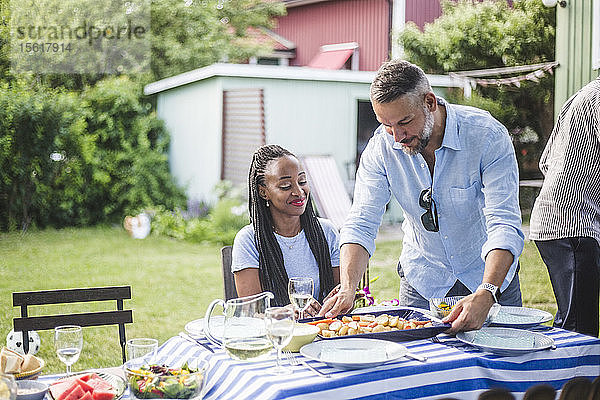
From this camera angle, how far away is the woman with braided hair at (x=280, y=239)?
8.31 feet

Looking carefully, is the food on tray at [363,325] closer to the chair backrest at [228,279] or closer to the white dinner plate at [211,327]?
the white dinner plate at [211,327]

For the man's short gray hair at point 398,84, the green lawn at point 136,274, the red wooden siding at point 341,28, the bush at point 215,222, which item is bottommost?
the green lawn at point 136,274

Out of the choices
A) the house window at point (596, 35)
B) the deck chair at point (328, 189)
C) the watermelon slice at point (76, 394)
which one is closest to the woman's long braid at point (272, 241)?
the watermelon slice at point (76, 394)

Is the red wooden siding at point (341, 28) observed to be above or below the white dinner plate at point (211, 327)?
above

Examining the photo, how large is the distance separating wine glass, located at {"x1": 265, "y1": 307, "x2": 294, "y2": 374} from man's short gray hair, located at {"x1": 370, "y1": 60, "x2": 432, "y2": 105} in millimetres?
781

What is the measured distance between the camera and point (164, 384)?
160 cm

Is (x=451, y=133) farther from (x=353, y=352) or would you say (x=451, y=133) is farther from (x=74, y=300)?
(x=74, y=300)

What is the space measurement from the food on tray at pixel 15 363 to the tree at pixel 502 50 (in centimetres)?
675

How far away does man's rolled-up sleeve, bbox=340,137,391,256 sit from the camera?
237 centimetres

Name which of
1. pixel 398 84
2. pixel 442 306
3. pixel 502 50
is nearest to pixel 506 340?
pixel 442 306

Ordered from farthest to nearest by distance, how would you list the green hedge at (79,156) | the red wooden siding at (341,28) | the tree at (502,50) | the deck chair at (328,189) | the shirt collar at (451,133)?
the red wooden siding at (341,28) < the tree at (502,50) < the deck chair at (328,189) < the green hedge at (79,156) < the shirt collar at (451,133)

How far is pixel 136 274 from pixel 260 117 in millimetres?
2563

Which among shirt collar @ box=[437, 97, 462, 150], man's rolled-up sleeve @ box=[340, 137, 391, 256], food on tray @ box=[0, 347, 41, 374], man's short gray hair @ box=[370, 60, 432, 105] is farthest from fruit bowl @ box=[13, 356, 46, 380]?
shirt collar @ box=[437, 97, 462, 150]

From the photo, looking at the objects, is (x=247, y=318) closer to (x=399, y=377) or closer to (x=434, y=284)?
(x=399, y=377)
